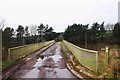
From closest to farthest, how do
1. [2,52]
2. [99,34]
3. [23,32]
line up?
1. [2,52]
2. [99,34]
3. [23,32]

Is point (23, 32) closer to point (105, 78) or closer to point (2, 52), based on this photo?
point (2, 52)

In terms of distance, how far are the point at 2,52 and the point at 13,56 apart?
3.95 ft

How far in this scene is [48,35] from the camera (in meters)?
116

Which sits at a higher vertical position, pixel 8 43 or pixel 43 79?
pixel 8 43

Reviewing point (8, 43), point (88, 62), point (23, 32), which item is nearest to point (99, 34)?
point (23, 32)

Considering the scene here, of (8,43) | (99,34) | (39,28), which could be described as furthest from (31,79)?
(39,28)

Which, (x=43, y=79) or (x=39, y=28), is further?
(x=39, y=28)

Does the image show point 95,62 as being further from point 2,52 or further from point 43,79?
point 2,52

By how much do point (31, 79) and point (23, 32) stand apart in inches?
3791

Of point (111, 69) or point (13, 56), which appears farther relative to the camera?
point (13, 56)

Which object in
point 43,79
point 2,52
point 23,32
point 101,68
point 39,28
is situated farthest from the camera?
point 39,28

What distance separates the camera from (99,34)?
80125 millimetres

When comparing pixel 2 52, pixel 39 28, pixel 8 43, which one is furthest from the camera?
pixel 39 28

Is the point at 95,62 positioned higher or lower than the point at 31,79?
higher
